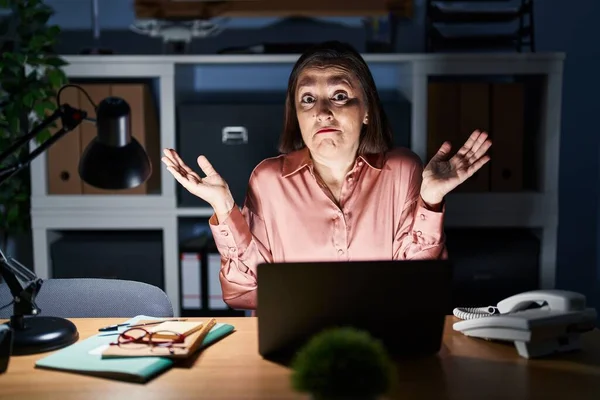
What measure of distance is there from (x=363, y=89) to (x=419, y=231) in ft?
1.52

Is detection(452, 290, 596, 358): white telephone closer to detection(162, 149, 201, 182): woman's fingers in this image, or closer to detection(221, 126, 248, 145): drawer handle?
detection(162, 149, 201, 182): woman's fingers

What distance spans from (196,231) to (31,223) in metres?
0.66

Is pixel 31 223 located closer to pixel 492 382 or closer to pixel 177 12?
pixel 177 12

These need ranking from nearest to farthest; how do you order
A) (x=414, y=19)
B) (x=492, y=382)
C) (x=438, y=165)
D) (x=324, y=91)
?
(x=492, y=382), (x=438, y=165), (x=324, y=91), (x=414, y=19)

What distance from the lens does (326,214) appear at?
2133 mm

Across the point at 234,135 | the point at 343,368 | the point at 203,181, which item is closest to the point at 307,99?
the point at 203,181

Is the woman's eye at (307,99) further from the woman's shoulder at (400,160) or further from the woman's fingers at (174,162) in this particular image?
the woman's fingers at (174,162)

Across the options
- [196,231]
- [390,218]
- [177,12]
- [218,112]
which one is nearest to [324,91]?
[390,218]

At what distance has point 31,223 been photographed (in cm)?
295

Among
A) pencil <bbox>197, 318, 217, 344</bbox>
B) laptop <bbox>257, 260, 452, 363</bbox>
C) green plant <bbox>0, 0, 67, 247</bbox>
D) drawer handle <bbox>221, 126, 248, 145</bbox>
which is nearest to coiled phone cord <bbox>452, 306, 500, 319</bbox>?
laptop <bbox>257, 260, 452, 363</bbox>

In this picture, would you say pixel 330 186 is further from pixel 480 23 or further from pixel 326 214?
pixel 480 23

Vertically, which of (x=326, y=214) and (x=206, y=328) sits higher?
(x=326, y=214)

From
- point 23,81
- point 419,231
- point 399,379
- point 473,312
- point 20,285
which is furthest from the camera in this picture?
point 23,81

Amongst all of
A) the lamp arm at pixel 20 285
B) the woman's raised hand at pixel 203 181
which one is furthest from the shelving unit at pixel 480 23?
the lamp arm at pixel 20 285
